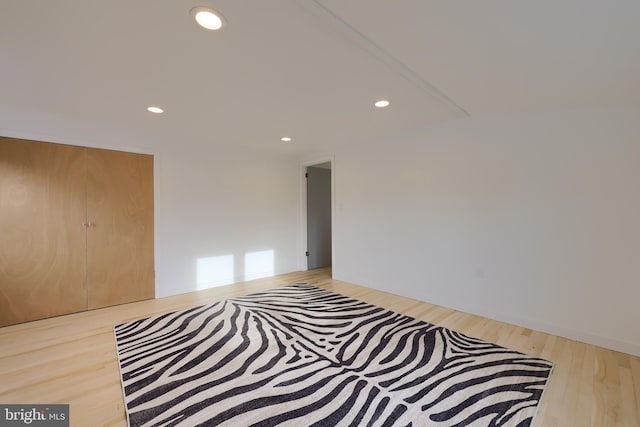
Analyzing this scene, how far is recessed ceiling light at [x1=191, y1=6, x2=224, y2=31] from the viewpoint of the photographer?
4.12ft

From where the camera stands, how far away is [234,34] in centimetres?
144

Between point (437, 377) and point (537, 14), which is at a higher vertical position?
point (537, 14)

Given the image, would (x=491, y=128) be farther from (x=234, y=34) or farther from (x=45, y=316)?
(x=45, y=316)

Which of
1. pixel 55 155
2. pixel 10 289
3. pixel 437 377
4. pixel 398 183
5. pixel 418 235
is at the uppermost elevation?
pixel 55 155

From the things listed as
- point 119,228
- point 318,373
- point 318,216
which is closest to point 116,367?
point 318,373

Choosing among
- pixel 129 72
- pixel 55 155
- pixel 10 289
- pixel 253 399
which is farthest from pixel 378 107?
pixel 10 289

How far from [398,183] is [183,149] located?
3173 millimetres

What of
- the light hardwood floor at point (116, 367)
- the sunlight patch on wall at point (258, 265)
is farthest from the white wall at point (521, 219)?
the sunlight patch on wall at point (258, 265)

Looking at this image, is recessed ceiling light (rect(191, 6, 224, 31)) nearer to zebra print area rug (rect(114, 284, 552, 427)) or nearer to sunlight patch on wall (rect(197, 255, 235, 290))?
zebra print area rug (rect(114, 284, 552, 427))

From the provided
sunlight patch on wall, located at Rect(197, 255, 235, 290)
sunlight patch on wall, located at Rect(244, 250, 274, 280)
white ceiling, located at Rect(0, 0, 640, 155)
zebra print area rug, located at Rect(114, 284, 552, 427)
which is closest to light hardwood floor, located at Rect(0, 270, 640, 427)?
zebra print area rug, located at Rect(114, 284, 552, 427)

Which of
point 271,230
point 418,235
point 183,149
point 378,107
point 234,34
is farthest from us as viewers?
point 271,230

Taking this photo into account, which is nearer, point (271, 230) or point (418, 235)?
point (418, 235)

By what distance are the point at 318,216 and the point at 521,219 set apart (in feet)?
11.2

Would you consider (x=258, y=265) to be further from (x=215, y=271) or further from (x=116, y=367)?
(x=116, y=367)
